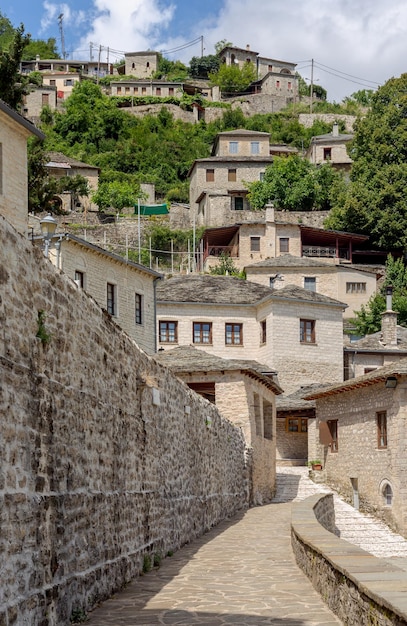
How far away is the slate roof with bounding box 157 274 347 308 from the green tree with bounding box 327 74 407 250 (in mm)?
20073

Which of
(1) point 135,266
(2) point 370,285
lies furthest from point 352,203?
(1) point 135,266

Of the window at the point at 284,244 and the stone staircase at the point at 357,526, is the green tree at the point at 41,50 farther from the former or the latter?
the stone staircase at the point at 357,526

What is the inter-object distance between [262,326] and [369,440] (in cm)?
1572

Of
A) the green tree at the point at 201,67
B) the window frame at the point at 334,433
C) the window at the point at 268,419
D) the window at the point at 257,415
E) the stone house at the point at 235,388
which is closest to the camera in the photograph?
the stone house at the point at 235,388

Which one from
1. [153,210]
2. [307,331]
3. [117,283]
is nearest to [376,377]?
[117,283]

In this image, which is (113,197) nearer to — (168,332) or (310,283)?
(310,283)

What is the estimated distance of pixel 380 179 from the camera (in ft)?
214

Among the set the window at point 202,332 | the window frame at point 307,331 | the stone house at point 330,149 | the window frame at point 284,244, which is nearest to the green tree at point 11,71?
the window at point 202,332

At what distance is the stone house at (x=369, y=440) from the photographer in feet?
88.9

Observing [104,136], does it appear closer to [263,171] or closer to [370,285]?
[263,171]

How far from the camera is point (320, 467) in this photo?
108ft

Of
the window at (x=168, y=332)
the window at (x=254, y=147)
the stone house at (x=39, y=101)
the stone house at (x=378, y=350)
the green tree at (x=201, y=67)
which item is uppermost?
the green tree at (x=201, y=67)

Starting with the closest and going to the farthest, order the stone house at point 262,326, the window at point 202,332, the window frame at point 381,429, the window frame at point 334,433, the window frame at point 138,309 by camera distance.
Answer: the window frame at point 381,429 < the window frame at point 334,433 < the window frame at point 138,309 < the stone house at point 262,326 < the window at point 202,332

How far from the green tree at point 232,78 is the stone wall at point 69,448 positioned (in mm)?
107823
